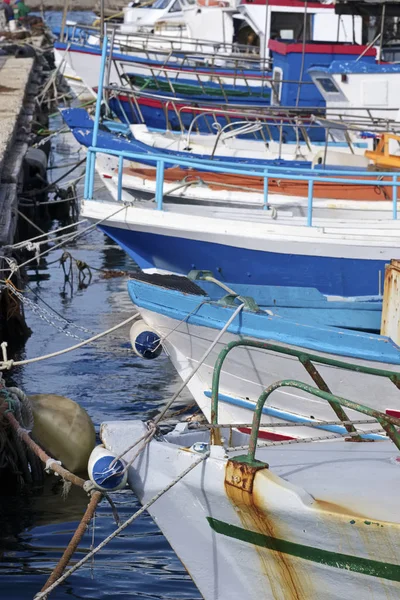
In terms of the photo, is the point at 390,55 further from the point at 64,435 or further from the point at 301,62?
the point at 64,435

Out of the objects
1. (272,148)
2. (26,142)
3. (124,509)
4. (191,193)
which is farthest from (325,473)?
(26,142)

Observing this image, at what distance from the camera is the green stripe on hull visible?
4262mm

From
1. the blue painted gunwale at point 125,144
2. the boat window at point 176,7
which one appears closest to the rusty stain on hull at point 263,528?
the blue painted gunwale at point 125,144

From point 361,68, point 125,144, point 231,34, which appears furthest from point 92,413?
point 231,34

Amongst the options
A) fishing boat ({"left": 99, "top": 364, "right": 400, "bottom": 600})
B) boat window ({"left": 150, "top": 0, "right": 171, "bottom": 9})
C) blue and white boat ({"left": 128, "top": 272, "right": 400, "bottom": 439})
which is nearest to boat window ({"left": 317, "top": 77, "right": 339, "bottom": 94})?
blue and white boat ({"left": 128, "top": 272, "right": 400, "bottom": 439})

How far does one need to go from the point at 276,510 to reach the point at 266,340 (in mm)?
2330

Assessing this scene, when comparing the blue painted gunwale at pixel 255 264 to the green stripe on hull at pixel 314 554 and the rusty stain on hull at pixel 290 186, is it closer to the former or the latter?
the rusty stain on hull at pixel 290 186

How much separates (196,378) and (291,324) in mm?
1221

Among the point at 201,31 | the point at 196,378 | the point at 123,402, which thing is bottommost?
the point at 123,402

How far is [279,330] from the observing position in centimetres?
657

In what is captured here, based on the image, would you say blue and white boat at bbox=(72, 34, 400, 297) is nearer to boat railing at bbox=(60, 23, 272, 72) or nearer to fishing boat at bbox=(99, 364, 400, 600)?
fishing boat at bbox=(99, 364, 400, 600)

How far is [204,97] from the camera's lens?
19.1 m

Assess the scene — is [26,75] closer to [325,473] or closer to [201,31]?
[201,31]

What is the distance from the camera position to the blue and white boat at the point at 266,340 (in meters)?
6.50
